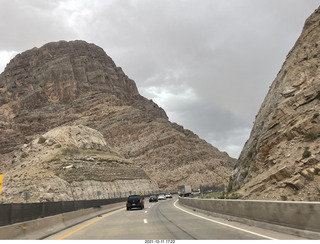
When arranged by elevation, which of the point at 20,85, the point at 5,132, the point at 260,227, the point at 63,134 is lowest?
the point at 260,227

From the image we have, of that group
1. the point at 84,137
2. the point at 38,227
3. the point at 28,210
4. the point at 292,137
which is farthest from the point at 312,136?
the point at 84,137

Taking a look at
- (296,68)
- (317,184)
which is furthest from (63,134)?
(317,184)

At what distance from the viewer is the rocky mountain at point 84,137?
64.5 meters

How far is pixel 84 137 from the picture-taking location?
8362cm

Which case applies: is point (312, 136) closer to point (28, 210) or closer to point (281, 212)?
point (281, 212)

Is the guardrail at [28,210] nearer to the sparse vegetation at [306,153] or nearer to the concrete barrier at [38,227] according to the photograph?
the concrete barrier at [38,227]

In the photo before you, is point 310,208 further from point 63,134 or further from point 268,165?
point 63,134

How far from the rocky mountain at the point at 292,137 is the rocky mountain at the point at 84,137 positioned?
35.4 meters

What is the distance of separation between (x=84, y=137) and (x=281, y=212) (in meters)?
76.5

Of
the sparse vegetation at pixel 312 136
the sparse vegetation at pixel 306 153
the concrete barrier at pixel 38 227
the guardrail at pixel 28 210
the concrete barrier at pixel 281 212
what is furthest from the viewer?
the sparse vegetation at pixel 312 136

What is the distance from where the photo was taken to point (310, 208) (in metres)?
9.11

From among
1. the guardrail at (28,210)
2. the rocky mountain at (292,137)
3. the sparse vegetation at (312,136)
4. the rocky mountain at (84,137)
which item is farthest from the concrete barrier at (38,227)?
the rocky mountain at (84,137)

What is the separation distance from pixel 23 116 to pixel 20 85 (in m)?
32.4

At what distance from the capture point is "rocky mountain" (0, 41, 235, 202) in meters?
64.5
